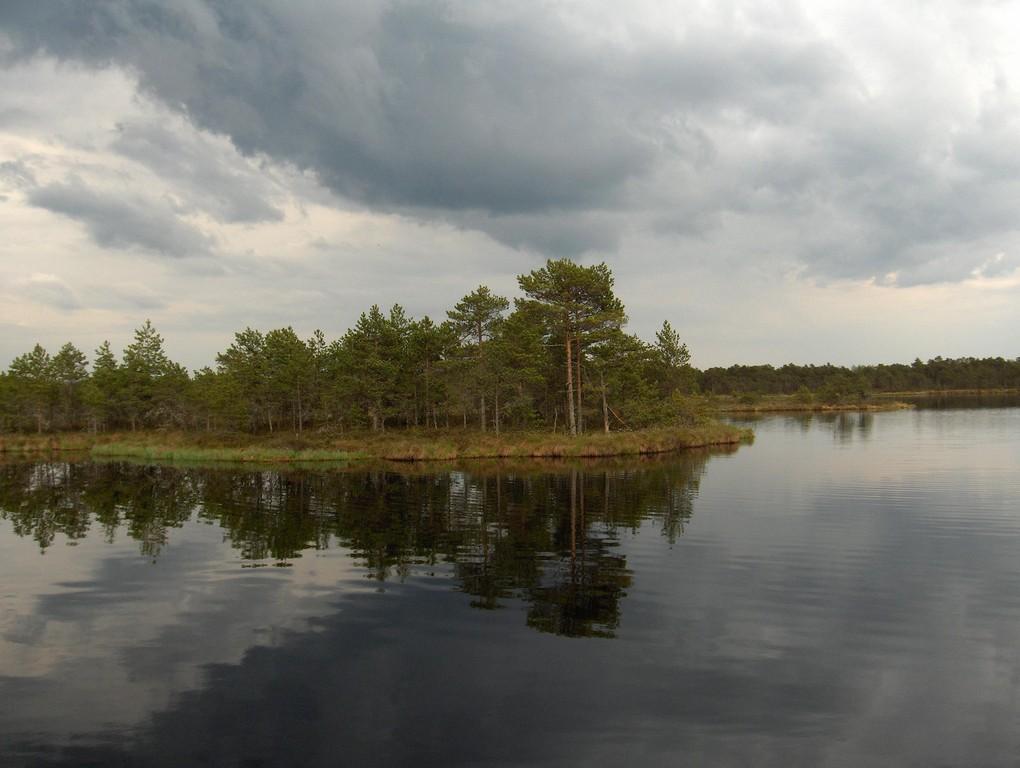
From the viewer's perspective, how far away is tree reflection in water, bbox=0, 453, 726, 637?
61.8 ft

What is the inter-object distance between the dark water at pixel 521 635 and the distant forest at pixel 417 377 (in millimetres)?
36561

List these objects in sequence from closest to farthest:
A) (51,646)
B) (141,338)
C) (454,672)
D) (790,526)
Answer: (454,672), (51,646), (790,526), (141,338)

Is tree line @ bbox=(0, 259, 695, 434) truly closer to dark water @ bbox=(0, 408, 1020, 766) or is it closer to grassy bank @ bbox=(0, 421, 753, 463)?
grassy bank @ bbox=(0, 421, 753, 463)

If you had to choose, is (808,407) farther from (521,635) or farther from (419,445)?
(521,635)

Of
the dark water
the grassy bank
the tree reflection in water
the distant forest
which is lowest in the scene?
the tree reflection in water

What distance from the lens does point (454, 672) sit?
483 inches

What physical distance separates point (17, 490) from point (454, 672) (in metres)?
45.0

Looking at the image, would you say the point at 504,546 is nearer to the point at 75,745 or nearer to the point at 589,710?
the point at 589,710

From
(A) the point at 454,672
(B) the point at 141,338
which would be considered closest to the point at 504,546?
(A) the point at 454,672

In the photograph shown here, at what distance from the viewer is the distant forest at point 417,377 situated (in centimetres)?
6588

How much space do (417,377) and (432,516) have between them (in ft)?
165

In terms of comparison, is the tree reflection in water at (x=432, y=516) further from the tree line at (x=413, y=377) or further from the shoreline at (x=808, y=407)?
the shoreline at (x=808, y=407)

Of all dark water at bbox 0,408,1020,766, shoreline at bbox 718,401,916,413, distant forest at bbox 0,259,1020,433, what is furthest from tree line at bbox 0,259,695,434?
shoreline at bbox 718,401,916,413

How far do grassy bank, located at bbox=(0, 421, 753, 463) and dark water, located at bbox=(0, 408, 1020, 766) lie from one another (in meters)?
28.0
